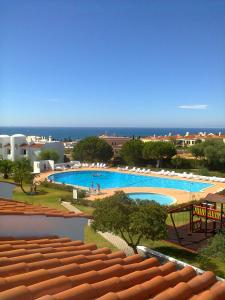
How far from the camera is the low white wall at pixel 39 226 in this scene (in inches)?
246

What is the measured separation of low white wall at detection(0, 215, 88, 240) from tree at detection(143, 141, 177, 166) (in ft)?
136

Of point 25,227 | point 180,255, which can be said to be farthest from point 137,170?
point 25,227

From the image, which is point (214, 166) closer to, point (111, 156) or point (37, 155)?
point (111, 156)

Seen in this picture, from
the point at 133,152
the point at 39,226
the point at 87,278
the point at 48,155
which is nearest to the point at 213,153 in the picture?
the point at 133,152

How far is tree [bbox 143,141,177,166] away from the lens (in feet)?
161

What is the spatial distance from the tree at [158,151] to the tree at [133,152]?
1.03 m

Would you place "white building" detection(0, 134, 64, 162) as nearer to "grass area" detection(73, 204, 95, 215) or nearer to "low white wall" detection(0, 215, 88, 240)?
"grass area" detection(73, 204, 95, 215)

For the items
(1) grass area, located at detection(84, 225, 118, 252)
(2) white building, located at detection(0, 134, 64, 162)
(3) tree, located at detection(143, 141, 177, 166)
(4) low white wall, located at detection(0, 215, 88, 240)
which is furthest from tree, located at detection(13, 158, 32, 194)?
(4) low white wall, located at detection(0, 215, 88, 240)

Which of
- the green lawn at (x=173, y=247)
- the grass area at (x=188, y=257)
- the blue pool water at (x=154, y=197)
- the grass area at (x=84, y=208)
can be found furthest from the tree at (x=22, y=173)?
the grass area at (x=188, y=257)

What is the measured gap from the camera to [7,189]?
40.0 ft

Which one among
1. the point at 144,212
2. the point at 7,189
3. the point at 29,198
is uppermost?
the point at 7,189

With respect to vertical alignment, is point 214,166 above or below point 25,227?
below

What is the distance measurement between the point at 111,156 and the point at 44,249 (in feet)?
162

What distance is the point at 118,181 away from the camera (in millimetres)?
41406
